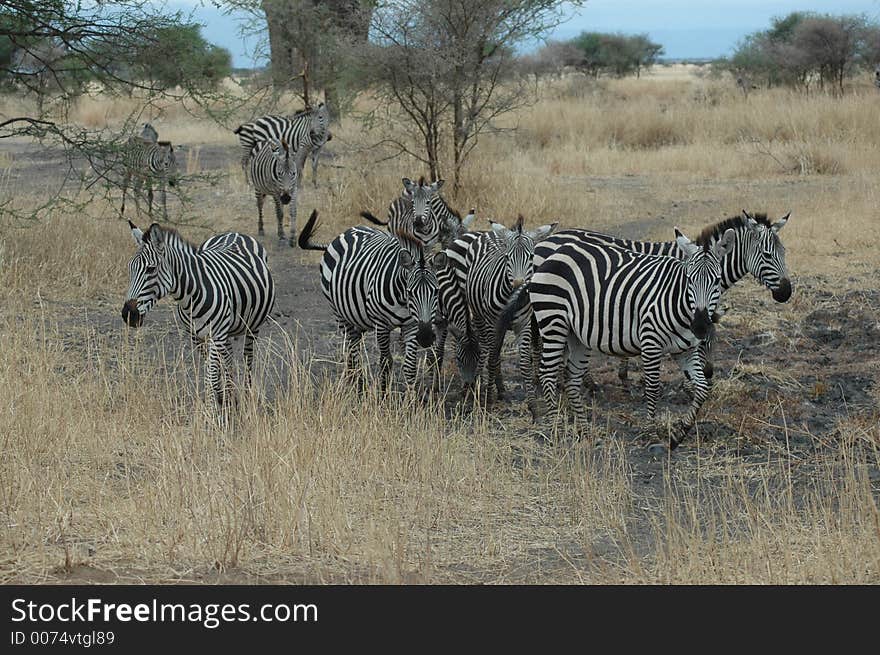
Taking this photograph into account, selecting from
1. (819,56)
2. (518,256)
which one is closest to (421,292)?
(518,256)

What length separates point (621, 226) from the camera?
548 inches

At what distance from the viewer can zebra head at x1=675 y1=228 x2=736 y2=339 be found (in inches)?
260

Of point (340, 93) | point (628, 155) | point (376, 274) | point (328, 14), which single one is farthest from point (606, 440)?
point (328, 14)

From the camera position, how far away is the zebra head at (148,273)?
674 centimetres

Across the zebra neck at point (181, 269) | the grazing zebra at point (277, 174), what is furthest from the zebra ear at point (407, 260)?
the grazing zebra at point (277, 174)

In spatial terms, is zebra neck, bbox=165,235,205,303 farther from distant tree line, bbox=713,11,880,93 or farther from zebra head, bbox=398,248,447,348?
distant tree line, bbox=713,11,880,93

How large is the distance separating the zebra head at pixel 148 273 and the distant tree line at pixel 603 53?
41.1 metres

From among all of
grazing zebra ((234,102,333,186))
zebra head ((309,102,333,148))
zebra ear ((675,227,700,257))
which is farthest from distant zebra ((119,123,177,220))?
zebra ear ((675,227,700,257))

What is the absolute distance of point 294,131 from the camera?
14531 millimetres

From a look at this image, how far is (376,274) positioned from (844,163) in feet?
39.7

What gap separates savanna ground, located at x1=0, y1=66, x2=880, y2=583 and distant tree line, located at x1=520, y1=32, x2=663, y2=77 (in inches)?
1495

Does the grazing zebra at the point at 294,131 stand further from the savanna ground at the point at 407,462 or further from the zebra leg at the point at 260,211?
the savanna ground at the point at 407,462

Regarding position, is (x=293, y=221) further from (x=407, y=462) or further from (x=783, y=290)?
(x=407, y=462)

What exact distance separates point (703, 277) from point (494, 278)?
5.23ft
